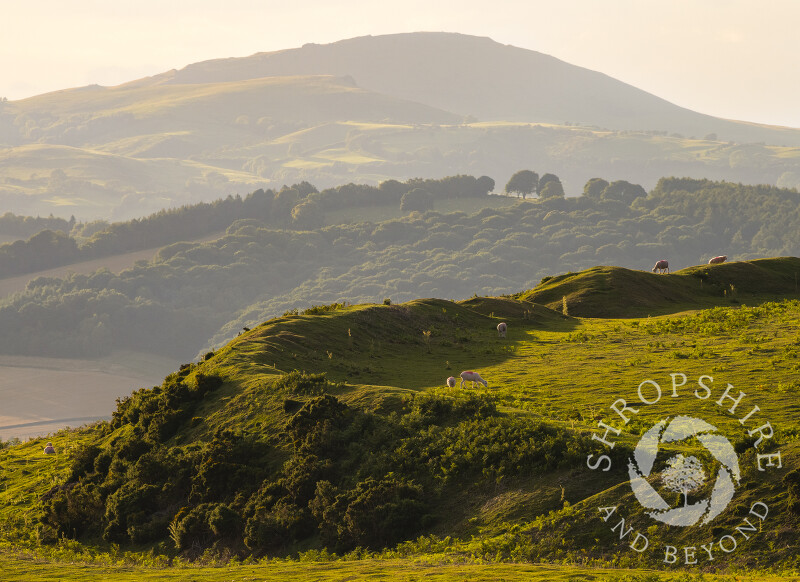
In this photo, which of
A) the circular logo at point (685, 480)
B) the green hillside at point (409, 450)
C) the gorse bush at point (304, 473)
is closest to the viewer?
Result: the circular logo at point (685, 480)

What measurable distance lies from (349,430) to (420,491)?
4.95 m

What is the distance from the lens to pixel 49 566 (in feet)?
84.9

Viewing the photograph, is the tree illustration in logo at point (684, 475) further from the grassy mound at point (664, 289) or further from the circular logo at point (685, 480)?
the grassy mound at point (664, 289)

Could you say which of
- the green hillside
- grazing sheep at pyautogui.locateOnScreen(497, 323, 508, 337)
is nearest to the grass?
the green hillside

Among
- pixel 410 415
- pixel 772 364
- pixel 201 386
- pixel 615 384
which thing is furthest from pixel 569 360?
pixel 201 386

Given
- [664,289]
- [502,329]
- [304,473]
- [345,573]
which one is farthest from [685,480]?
[664,289]

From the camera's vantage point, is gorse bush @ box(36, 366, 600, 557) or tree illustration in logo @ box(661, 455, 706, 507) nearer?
tree illustration in logo @ box(661, 455, 706, 507)

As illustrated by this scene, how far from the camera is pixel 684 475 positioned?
878 inches

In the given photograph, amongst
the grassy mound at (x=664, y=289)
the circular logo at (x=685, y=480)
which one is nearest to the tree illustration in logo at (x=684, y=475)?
the circular logo at (x=685, y=480)

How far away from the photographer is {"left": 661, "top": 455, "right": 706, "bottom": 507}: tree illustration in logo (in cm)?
2189

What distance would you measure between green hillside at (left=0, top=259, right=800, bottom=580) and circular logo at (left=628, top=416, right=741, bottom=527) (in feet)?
0.89

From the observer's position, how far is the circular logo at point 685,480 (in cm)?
2116

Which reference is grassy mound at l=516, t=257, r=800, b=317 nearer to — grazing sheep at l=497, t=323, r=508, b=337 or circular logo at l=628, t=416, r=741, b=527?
grazing sheep at l=497, t=323, r=508, b=337

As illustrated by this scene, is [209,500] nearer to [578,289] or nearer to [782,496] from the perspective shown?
[782,496]
